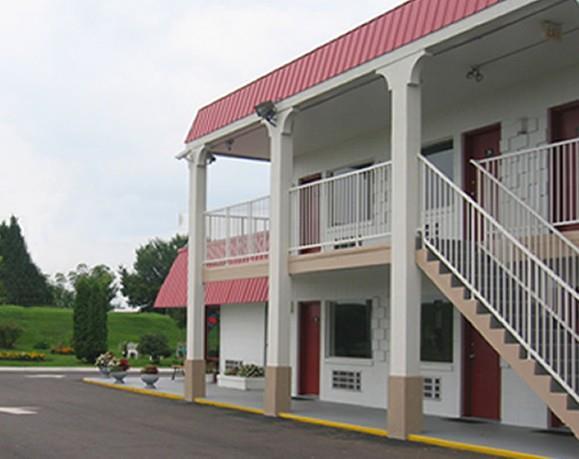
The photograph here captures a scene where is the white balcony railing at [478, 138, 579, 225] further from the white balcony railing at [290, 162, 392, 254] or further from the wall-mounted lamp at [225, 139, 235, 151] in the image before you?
the wall-mounted lamp at [225, 139, 235, 151]

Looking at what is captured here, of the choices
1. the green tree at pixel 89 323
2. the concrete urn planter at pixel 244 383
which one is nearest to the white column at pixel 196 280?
the concrete urn planter at pixel 244 383

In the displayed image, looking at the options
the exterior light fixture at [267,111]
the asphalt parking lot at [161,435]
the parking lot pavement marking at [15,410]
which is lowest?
the parking lot pavement marking at [15,410]

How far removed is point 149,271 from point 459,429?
84513 mm

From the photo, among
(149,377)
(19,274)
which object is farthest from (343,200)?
(19,274)

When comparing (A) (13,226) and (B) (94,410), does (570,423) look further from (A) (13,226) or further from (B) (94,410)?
(A) (13,226)

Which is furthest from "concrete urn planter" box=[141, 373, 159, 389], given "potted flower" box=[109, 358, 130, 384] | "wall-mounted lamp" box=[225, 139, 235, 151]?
"wall-mounted lamp" box=[225, 139, 235, 151]

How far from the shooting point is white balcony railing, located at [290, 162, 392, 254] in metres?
A: 16.8

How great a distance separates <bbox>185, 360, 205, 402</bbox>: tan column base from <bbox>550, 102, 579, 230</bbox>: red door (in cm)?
929

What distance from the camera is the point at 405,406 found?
13.8 metres

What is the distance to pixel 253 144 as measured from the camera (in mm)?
21953

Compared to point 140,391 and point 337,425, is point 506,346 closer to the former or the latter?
point 337,425

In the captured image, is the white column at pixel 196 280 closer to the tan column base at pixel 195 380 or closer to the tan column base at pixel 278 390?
the tan column base at pixel 195 380

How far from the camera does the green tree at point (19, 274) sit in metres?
87.8

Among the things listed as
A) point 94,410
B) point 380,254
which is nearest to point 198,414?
point 94,410
